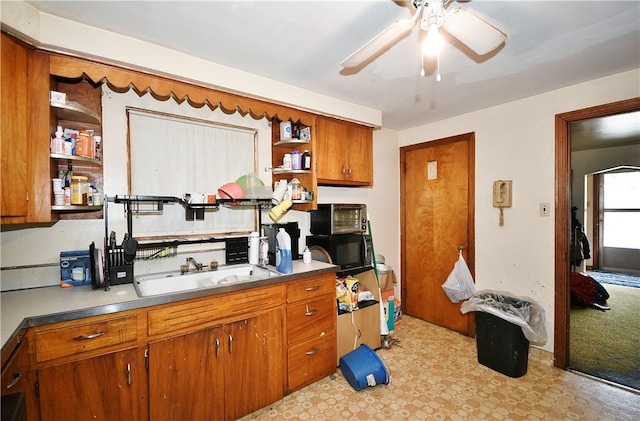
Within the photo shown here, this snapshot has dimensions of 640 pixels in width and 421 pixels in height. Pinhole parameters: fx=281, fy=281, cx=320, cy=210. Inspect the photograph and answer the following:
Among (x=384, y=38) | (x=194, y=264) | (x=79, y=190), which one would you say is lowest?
(x=194, y=264)

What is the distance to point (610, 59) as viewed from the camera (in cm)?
192

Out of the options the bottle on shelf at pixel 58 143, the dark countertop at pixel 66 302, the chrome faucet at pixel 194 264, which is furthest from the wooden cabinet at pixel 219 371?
the bottle on shelf at pixel 58 143

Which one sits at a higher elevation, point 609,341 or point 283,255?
point 283,255

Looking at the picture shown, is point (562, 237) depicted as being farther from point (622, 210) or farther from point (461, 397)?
point (622, 210)

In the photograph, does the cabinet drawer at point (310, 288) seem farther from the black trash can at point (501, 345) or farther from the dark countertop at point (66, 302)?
the black trash can at point (501, 345)

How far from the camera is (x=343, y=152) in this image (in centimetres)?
271

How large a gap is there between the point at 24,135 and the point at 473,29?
2178 millimetres

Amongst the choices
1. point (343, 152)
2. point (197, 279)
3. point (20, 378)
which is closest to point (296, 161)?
point (343, 152)

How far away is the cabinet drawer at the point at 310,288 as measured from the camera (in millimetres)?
2033

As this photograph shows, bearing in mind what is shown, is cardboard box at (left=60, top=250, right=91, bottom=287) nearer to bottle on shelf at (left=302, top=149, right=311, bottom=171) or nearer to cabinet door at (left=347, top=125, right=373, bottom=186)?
bottle on shelf at (left=302, top=149, right=311, bottom=171)

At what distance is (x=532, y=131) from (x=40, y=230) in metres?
3.82

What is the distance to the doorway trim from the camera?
7.75 feet

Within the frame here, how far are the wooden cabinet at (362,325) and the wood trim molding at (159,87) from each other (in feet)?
5.65

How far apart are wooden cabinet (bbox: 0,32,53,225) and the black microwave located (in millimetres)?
1826
